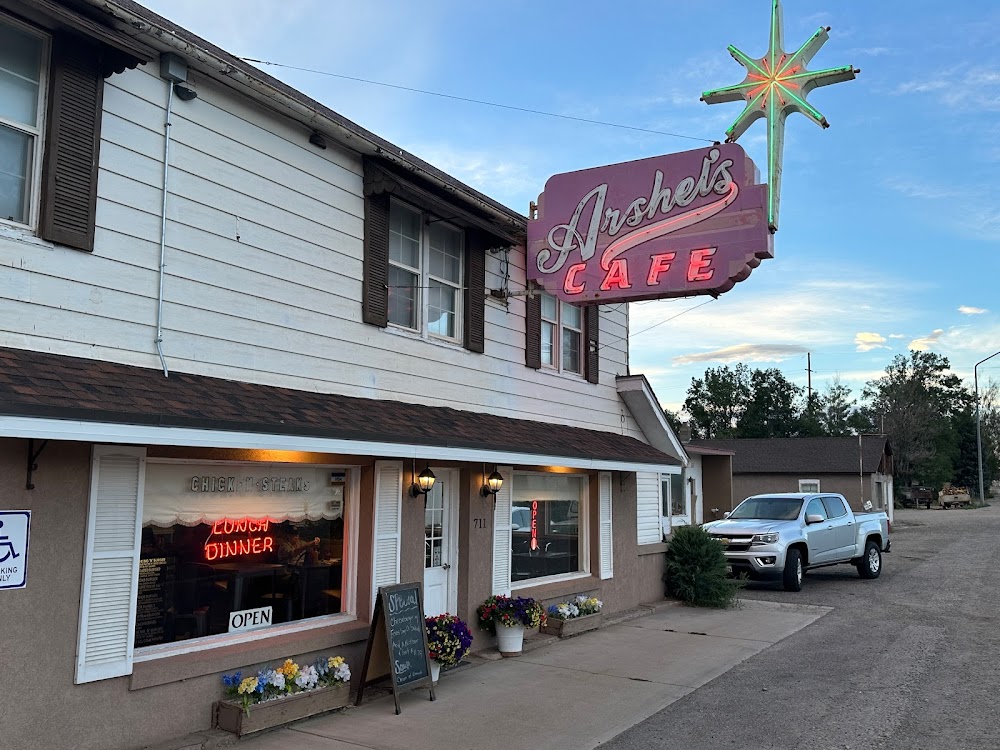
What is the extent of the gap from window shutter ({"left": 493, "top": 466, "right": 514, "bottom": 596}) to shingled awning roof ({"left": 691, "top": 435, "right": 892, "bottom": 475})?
2641 cm

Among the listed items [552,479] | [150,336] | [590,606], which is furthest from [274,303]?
[590,606]

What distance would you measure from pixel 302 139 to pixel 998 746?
26.2ft

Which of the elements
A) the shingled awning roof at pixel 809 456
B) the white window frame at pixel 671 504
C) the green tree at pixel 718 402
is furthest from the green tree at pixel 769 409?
the white window frame at pixel 671 504

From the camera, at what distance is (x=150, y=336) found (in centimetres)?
646

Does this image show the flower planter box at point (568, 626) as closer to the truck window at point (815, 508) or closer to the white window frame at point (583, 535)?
the white window frame at point (583, 535)

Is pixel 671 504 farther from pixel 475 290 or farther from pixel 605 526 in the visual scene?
pixel 475 290

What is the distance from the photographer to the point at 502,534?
34.6 feet

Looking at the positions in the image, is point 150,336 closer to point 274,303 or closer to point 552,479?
point 274,303

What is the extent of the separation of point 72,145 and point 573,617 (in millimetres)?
8250

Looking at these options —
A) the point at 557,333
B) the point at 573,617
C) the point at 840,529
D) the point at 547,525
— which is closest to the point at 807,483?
the point at 840,529

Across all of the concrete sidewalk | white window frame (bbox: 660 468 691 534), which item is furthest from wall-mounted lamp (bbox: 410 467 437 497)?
white window frame (bbox: 660 468 691 534)

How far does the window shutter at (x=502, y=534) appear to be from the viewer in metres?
10.4

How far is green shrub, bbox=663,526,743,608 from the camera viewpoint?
46.2 feet

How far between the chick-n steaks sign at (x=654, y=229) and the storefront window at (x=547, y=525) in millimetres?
2927
